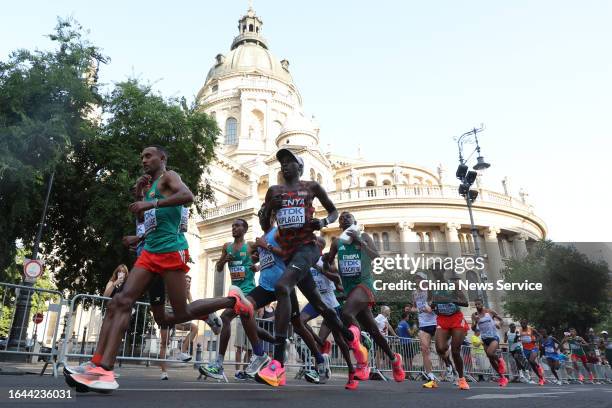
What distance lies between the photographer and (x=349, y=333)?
554cm

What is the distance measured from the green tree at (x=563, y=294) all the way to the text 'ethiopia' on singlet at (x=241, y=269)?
2435 centimetres

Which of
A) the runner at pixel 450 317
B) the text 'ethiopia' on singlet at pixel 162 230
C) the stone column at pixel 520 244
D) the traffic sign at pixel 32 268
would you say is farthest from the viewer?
the stone column at pixel 520 244

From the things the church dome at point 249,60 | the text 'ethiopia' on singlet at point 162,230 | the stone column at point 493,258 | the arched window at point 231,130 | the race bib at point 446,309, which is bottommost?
the race bib at point 446,309

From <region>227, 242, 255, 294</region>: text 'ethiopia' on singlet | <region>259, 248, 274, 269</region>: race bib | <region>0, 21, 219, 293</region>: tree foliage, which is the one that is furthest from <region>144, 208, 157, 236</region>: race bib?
<region>0, 21, 219, 293</region>: tree foliage

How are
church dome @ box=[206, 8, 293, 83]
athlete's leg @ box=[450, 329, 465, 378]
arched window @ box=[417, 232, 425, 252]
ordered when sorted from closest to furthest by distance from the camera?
athlete's leg @ box=[450, 329, 465, 378] < arched window @ box=[417, 232, 425, 252] < church dome @ box=[206, 8, 293, 83]

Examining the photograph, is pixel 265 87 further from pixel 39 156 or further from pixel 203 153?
pixel 39 156

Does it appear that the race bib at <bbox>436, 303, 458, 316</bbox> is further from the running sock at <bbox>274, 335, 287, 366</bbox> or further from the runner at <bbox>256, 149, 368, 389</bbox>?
the running sock at <bbox>274, 335, 287, 366</bbox>

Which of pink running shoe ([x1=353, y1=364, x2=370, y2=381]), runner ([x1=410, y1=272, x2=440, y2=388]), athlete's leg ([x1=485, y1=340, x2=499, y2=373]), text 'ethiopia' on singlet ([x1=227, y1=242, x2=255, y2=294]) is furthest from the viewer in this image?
athlete's leg ([x1=485, y1=340, x2=499, y2=373])

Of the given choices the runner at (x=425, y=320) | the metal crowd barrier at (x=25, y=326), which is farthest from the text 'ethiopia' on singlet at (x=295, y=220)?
the runner at (x=425, y=320)

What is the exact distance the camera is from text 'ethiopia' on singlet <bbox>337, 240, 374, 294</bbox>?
20.2 ft

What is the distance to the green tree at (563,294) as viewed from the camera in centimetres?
2598

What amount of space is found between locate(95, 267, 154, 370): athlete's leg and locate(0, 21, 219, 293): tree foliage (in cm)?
1116

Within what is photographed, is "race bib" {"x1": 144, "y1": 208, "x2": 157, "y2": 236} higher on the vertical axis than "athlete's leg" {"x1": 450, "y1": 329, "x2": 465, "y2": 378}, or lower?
higher

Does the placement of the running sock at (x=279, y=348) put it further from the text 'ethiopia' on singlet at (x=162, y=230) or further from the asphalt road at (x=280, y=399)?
the text 'ethiopia' on singlet at (x=162, y=230)
